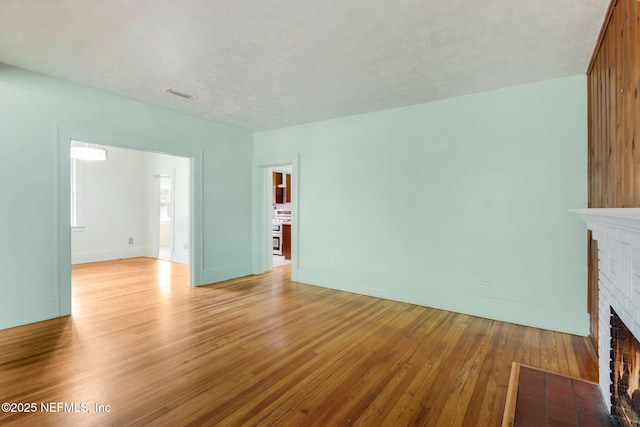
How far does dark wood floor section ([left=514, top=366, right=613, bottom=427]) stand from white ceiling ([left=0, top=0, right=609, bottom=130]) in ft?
8.54

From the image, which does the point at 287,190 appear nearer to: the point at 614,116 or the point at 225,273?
the point at 225,273

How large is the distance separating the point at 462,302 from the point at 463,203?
119cm

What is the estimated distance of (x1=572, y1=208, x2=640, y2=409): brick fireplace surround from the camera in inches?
54.4

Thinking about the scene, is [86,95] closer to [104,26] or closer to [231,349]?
[104,26]

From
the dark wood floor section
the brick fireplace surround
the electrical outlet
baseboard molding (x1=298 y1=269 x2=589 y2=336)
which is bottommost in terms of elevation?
the dark wood floor section

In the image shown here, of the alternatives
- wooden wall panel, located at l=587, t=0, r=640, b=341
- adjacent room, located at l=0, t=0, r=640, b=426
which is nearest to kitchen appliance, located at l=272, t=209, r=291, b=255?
adjacent room, located at l=0, t=0, r=640, b=426

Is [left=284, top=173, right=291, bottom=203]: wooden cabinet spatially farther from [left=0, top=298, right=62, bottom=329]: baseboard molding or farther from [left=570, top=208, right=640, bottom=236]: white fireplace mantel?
[left=570, top=208, right=640, bottom=236]: white fireplace mantel

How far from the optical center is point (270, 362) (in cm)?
249

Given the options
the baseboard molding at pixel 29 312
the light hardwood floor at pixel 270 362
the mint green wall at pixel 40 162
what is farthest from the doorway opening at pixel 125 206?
the light hardwood floor at pixel 270 362

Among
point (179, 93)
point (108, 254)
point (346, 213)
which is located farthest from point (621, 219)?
point (108, 254)

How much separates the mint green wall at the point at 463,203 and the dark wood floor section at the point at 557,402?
117 centimetres

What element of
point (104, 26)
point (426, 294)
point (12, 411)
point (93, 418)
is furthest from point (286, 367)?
point (104, 26)

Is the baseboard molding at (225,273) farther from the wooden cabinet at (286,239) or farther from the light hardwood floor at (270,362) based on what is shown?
the wooden cabinet at (286,239)

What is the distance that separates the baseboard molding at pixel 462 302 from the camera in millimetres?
3137
